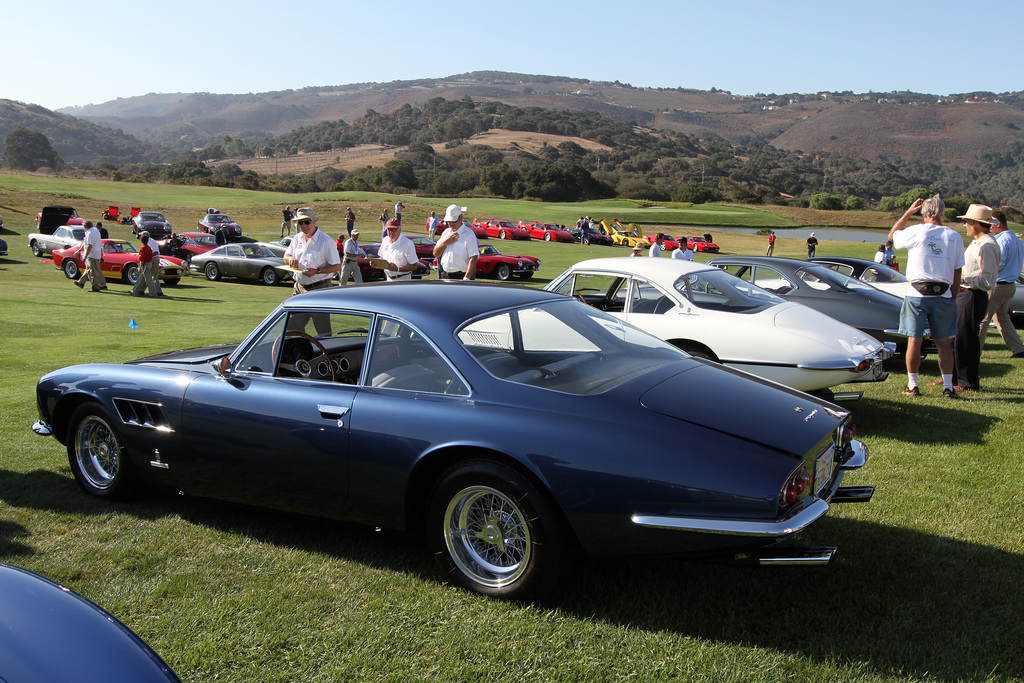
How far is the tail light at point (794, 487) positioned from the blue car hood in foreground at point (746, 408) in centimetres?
9

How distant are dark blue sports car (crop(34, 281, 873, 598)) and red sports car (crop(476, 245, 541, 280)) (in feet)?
68.3

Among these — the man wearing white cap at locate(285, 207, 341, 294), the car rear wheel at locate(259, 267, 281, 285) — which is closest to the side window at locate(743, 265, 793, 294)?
the man wearing white cap at locate(285, 207, 341, 294)

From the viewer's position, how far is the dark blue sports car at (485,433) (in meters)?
3.13

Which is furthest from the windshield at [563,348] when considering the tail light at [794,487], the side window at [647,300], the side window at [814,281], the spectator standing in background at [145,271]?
the spectator standing in background at [145,271]

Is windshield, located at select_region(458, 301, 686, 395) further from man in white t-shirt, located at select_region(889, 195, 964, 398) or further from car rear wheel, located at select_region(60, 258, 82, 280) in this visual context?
car rear wheel, located at select_region(60, 258, 82, 280)

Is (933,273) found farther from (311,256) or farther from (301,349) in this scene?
(311,256)

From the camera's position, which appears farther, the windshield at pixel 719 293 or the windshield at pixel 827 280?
the windshield at pixel 827 280

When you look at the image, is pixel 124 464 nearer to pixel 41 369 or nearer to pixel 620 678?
pixel 620 678

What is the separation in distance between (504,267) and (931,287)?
18.9 metres

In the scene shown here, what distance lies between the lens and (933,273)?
7332mm

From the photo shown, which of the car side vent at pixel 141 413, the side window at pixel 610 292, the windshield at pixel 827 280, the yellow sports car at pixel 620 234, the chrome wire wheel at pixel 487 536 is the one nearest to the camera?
the chrome wire wheel at pixel 487 536

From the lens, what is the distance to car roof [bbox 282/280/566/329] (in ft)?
12.8

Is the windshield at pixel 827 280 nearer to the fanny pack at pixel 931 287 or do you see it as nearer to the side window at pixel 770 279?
the side window at pixel 770 279

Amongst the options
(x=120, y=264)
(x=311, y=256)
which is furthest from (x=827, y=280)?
(x=120, y=264)
